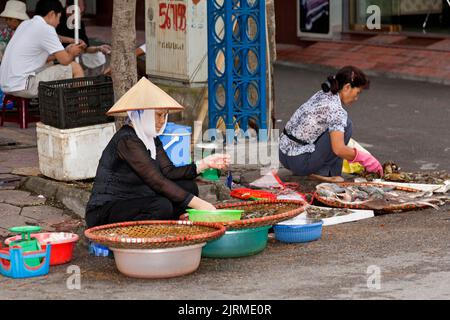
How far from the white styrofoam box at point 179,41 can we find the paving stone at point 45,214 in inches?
117

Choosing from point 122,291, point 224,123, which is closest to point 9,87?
point 224,123

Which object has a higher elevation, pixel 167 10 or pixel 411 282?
pixel 167 10

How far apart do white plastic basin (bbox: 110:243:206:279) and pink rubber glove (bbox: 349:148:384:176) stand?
3.07 metres

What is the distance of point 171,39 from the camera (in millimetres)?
11555

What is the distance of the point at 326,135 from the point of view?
9625mm

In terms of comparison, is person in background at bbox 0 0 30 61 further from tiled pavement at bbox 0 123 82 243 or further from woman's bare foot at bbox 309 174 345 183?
woman's bare foot at bbox 309 174 345 183

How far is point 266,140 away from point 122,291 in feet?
12.9

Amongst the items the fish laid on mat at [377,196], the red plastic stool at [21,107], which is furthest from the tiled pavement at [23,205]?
Result: the fish laid on mat at [377,196]

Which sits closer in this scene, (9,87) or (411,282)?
(411,282)

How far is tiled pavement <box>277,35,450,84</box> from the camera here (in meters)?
16.5

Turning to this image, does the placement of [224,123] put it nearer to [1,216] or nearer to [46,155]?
[46,155]

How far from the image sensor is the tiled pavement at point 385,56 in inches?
648

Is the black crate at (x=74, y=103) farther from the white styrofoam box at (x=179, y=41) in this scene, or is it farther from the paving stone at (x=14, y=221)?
the white styrofoam box at (x=179, y=41)

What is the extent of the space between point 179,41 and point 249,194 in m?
2.80
